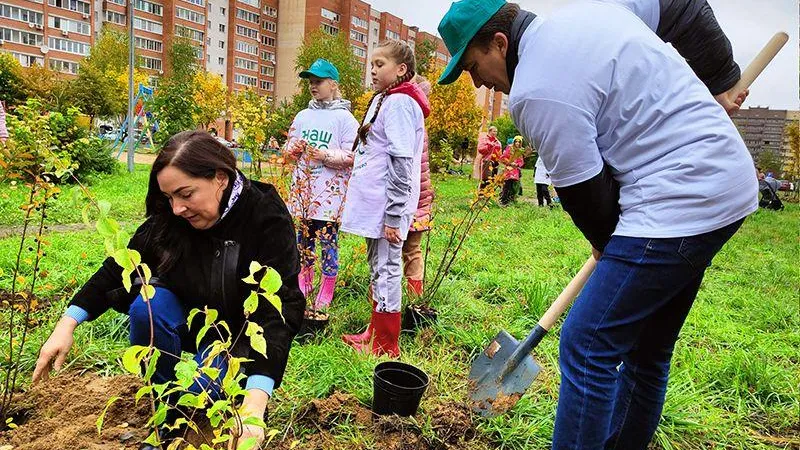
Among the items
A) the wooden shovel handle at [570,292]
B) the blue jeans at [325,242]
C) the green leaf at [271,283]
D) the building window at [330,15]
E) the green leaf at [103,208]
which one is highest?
the building window at [330,15]

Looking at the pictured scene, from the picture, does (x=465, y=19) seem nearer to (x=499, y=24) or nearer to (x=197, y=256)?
(x=499, y=24)

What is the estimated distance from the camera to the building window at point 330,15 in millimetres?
59406

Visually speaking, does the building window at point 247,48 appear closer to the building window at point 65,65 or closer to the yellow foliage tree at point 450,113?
the building window at point 65,65

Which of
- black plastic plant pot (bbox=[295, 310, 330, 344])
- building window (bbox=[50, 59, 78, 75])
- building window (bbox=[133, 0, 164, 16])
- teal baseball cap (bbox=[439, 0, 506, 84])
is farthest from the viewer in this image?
building window (bbox=[133, 0, 164, 16])

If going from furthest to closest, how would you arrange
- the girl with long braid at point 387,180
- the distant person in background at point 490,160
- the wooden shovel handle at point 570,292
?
the distant person in background at point 490,160 → the girl with long braid at point 387,180 → the wooden shovel handle at point 570,292

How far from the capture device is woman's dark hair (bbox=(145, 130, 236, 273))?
68.3 inches

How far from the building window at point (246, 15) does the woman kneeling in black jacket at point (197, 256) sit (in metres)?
61.9

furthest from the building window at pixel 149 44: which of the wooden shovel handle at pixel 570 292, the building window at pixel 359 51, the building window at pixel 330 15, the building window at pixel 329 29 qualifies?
the wooden shovel handle at pixel 570 292

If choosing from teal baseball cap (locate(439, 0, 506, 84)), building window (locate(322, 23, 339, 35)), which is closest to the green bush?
teal baseball cap (locate(439, 0, 506, 84))

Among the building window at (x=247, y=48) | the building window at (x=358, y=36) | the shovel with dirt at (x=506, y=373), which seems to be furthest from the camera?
the building window at (x=358, y=36)

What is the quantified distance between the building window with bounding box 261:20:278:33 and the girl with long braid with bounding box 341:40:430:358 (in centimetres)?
6339

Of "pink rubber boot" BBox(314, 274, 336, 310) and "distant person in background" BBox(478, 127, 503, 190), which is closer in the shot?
"pink rubber boot" BBox(314, 274, 336, 310)

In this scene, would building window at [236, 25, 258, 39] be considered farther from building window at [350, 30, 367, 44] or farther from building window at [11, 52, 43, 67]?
building window at [11, 52, 43, 67]

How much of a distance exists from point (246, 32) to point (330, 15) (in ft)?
29.9
